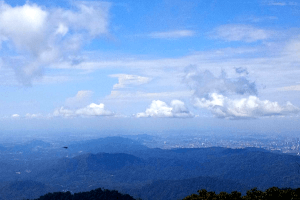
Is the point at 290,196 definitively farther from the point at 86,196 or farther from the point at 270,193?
the point at 86,196

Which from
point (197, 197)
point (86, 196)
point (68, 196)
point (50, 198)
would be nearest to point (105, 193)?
point (86, 196)

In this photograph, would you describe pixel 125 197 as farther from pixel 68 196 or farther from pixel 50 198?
pixel 50 198

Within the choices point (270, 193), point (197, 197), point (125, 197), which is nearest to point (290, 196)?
point (270, 193)

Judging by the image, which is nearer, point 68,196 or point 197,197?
point 197,197

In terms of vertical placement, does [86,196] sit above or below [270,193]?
below

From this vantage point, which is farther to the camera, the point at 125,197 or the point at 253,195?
the point at 125,197

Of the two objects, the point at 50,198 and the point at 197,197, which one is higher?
the point at 197,197

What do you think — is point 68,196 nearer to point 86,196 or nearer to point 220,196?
point 86,196
